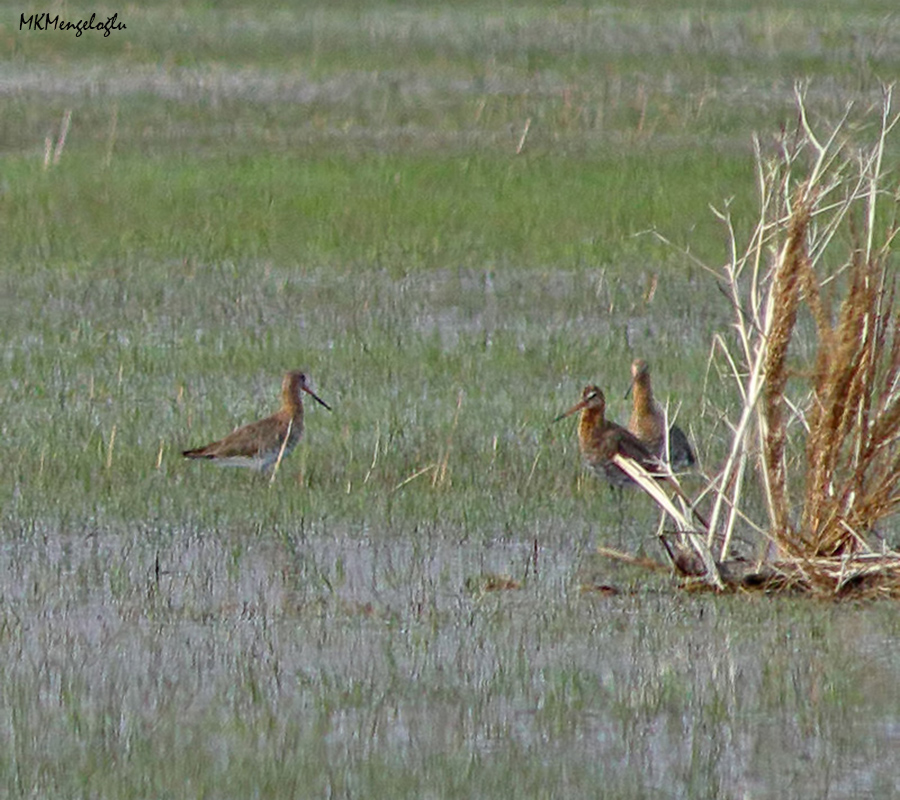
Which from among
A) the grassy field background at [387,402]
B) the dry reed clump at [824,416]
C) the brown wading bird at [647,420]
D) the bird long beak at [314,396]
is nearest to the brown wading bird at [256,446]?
the grassy field background at [387,402]

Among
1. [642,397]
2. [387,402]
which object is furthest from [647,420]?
[387,402]

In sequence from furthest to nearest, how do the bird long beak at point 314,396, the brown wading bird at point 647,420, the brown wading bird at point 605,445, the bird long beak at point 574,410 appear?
1. the bird long beak at point 314,396
2. the brown wading bird at point 647,420
3. the bird long beak at point 574,410
4. the brown wading bird at point 605,445

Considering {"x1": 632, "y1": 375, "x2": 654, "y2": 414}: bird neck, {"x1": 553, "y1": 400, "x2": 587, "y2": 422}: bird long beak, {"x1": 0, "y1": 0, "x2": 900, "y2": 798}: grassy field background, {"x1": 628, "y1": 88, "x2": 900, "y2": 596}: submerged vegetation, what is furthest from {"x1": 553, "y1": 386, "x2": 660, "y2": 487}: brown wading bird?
{"x1": 628, "y1": 88, "x2": 900, "y2": 596}: submerged vegetation

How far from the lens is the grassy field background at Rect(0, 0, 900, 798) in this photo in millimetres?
6453

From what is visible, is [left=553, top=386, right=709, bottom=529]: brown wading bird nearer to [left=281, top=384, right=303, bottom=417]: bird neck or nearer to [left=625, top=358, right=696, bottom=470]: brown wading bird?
[left=625, top=358, right=696, bottom=470]: brown wading bird

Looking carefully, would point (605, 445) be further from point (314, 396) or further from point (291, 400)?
point (314, 396)

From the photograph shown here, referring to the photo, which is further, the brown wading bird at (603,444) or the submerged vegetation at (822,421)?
the brown wading bird at (603,444)

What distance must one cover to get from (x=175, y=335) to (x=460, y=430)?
3068mm

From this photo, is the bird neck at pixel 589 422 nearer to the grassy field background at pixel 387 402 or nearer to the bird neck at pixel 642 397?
the grassy field background at pixel 387 402

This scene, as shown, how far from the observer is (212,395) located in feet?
38.3

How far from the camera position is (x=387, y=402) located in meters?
11.4

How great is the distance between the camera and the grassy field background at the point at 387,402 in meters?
6.45

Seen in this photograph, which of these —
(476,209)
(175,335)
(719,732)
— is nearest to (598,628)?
(719,732)

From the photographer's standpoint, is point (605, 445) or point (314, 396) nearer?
point (605, 445)
